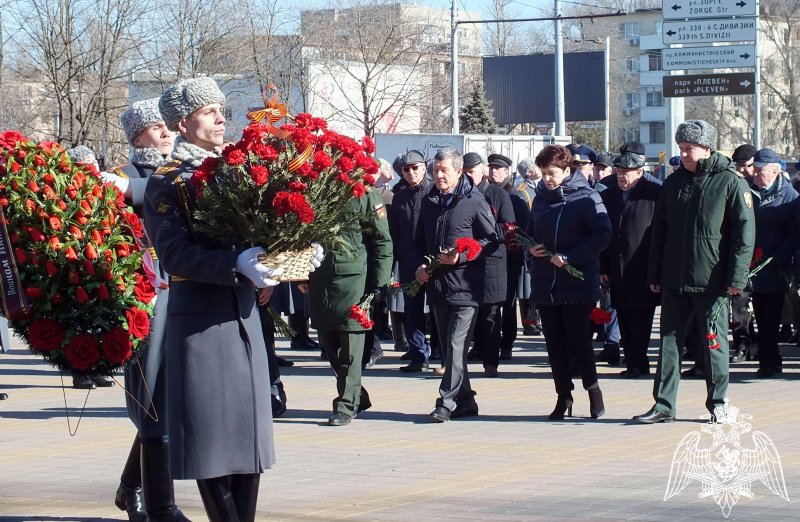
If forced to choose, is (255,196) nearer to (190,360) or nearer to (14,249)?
(190,360)

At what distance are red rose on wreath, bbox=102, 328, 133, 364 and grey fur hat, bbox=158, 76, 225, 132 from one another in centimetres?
93

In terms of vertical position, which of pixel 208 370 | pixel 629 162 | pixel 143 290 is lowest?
pixel 208 370

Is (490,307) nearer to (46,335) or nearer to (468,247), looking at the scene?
(468,247)

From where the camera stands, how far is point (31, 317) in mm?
5754

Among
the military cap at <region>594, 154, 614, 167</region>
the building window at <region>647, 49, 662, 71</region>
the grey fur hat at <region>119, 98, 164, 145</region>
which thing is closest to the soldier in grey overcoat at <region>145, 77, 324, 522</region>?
the grey fur hat at <region>119, 98, 164, 145</region>

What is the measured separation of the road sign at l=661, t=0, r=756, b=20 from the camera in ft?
70.1

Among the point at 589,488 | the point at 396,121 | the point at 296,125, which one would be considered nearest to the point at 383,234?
the point at 589,488

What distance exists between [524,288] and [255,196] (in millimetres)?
10346

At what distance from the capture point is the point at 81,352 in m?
5.61

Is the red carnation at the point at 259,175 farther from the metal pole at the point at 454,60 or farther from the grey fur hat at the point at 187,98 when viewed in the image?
the metal pole at the point at 454,60

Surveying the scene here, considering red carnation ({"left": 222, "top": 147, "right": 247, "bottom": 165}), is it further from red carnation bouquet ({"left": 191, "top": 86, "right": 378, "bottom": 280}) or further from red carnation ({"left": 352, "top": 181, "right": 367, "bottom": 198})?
red carnation ({"left": 352, "top": 181, "right": 367, "bottom": 198})

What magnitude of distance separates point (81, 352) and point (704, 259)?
4983 millimetres

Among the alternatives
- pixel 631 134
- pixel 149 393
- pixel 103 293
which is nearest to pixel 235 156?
pixel 103 293

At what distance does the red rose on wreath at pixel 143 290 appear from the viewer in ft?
19.0
